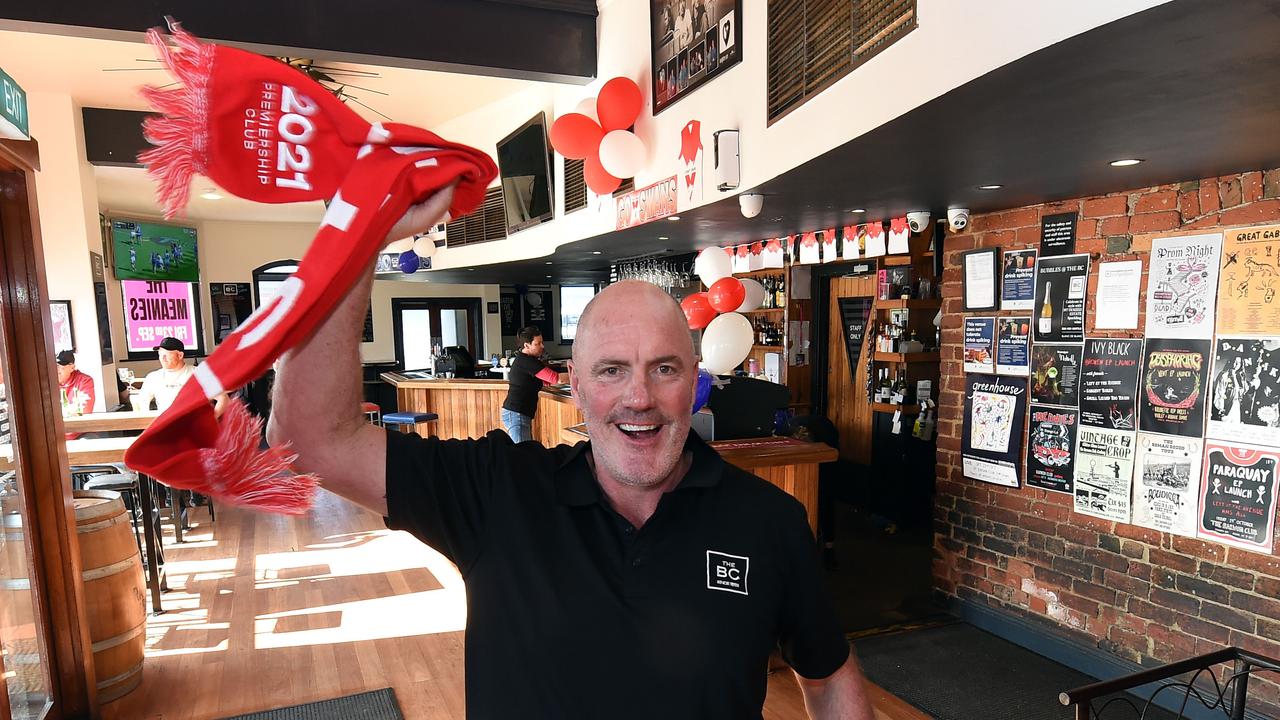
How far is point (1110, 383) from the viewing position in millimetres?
3533

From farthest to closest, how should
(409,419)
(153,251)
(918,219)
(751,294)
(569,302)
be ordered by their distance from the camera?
1. (569,302)
2. (153,251)
3. (409,419)
4. (751,294)
5. (918,219)

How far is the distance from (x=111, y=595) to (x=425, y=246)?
24.2 feet

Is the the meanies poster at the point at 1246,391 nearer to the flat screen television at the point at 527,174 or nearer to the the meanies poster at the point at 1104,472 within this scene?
the the meanies poster at the point at 1104,472

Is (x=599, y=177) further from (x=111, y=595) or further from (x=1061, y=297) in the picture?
(x=111, y=595)

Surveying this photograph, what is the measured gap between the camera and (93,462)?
166 inches

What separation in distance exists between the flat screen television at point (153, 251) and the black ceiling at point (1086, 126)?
10.2m

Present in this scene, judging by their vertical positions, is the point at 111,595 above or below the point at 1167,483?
below

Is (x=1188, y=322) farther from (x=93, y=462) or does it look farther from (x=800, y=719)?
(x=93, y=462)

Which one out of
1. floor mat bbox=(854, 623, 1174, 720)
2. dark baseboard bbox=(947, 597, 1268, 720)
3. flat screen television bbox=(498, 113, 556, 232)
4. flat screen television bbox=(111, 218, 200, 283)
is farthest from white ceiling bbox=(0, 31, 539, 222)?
dark baseboard bbox=(947, 597, 1268, 720)

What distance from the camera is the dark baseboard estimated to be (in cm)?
330

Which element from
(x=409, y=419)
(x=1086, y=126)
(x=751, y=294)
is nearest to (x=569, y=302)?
(x=409, y=419)

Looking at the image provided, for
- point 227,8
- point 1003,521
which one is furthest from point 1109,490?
point 227,8

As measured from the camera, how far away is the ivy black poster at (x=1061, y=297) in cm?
366

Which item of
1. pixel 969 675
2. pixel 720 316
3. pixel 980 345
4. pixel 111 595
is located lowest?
pixel 969 675
